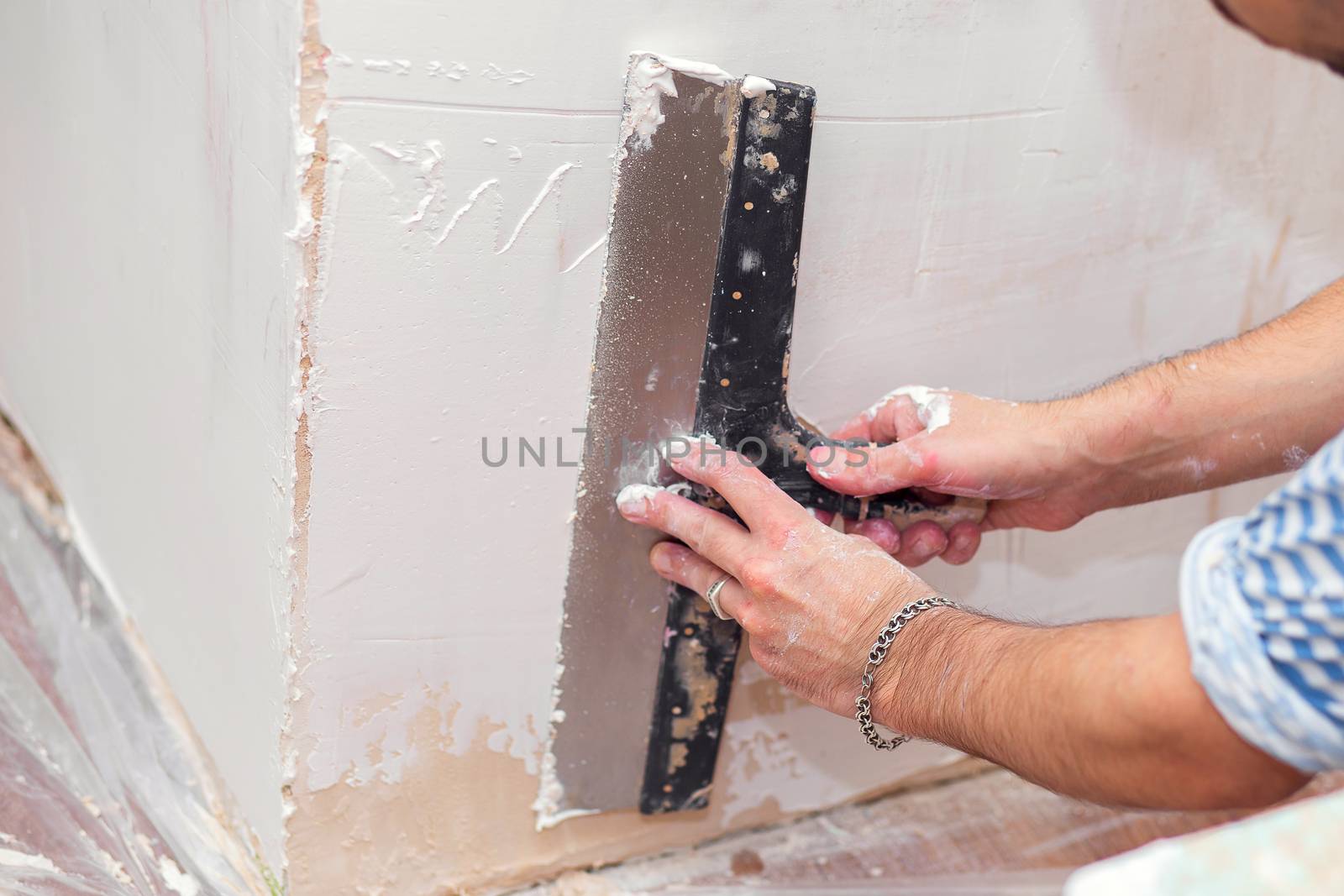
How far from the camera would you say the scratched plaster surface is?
870 mm

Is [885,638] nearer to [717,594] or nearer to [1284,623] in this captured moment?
[717,594]

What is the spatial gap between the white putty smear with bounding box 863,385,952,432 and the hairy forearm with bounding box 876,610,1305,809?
0.23 metres

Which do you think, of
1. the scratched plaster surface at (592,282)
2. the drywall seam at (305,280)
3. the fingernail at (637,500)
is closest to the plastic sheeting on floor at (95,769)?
the scratched plaster surface at (592,282)

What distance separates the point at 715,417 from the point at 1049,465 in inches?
13.8

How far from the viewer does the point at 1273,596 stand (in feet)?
2.03

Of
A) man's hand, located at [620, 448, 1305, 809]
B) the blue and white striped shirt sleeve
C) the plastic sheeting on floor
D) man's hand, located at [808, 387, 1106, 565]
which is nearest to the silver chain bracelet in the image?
man's hand, located at [620, 448, 1305, 809]

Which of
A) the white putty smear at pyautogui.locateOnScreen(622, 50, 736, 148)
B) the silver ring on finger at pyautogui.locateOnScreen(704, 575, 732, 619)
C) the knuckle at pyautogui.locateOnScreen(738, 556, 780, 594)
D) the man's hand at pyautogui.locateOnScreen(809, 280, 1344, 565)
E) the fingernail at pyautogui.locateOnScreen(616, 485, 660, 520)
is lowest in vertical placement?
the silver ring on finger at pyautogui.locateOnScreen(704, 575, 732, 619)

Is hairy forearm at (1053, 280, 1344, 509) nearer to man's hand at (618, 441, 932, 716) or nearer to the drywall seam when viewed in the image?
man's hand at (618, 441, 932, 716)

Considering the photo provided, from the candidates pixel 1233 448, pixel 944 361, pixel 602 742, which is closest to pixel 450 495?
pixel 602 742

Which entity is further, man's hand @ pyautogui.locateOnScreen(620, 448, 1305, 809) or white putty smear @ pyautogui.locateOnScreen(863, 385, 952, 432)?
white putty smear @ pyautogui.locateOnScreen(863, 385, 952, 432)

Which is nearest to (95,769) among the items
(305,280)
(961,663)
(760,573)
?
(305,280)

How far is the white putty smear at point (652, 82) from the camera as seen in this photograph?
34.8 inches

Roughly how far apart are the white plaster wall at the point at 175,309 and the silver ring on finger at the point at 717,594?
392mm

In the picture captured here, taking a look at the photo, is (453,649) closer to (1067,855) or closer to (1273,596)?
(1273,596)
